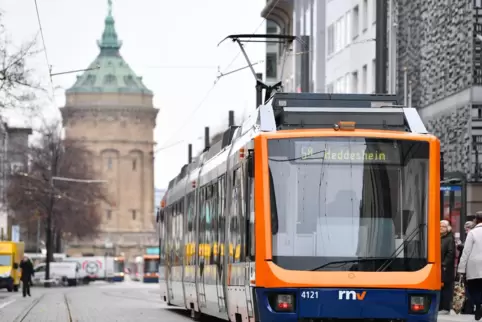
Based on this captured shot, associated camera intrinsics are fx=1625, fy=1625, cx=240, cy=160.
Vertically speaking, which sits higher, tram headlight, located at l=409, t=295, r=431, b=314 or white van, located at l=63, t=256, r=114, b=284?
tram headlight, located at l=409, t=295, r=431, b=314

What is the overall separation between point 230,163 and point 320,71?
45.3 meters

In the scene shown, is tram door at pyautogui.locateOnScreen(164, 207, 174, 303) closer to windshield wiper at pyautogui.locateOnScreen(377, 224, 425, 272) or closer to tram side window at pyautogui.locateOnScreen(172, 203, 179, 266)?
tram side window at pyautogui.locateOnScreen(172, 203, 179, 266)

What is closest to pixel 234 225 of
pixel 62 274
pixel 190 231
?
pixel 190 231

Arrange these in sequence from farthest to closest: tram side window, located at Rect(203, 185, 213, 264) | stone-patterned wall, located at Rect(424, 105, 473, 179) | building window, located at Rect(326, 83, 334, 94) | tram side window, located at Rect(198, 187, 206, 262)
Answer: building window, located at Rect(326, 83, 334, 94), stone-patterned wall, located at Rect(424, 105, 473, 179), tram side window, located at Rect(198, 187, 206, 262), tram side window, located at Rect(203, 185, 213, 264)

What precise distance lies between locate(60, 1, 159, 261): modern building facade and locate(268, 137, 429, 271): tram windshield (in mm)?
170965

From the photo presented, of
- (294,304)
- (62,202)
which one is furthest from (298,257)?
(62,202)

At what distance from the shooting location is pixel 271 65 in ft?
302

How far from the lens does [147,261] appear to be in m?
123

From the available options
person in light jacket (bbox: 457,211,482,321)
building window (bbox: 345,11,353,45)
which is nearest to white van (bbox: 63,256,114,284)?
building window (bbox: 345,11,353,45)

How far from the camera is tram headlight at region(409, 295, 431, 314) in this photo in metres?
17.7

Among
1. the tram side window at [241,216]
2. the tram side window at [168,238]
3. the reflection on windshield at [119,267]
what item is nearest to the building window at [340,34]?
the tram side window at [168,238]

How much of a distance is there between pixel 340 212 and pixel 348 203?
133 millimetres

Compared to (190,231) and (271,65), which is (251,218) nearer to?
(190,231)

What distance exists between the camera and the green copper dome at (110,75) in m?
189
